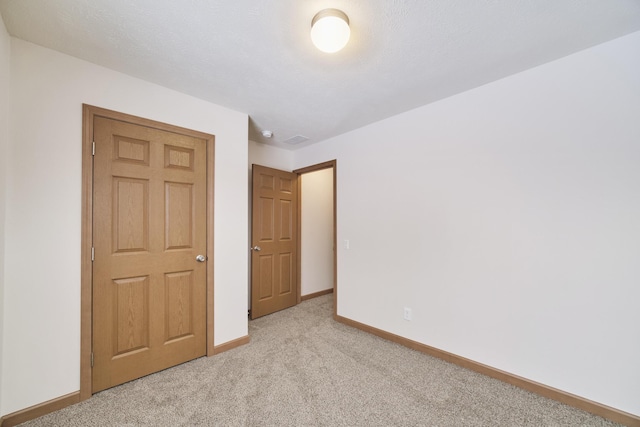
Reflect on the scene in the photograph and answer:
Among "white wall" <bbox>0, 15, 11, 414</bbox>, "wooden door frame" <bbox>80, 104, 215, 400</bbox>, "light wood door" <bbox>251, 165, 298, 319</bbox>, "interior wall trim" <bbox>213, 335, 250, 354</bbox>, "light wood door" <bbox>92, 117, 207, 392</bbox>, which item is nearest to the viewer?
"white wall" <bbox>0, 15, 11, 414</bbox>

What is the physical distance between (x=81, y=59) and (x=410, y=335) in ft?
12.1

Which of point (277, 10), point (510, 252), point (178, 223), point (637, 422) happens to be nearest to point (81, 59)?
point (178, 223)

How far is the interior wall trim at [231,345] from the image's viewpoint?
244cm

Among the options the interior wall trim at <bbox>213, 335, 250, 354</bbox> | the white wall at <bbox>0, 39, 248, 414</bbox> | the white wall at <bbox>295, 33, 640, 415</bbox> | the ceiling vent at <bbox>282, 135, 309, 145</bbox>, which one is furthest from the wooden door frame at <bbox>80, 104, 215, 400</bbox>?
the white wall at <bbox>295, 33, 640, 415</bbox>

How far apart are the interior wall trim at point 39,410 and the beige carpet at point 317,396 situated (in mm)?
38

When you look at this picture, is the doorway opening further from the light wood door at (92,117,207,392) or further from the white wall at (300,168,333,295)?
the light wood door at (92,117,207,392)

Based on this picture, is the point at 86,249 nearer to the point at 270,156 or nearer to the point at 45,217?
the point at 45,217

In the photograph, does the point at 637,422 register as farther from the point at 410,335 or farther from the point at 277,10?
the point at 277,10

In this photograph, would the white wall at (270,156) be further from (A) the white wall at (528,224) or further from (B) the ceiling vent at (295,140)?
(A) the white wall at (528,224)

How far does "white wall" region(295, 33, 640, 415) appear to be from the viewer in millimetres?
1618

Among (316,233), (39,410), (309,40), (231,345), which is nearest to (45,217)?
(39,410)

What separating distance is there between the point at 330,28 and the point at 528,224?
2000 mm

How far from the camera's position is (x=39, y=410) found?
164cm

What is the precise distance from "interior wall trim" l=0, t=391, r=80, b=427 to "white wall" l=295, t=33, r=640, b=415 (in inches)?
106
